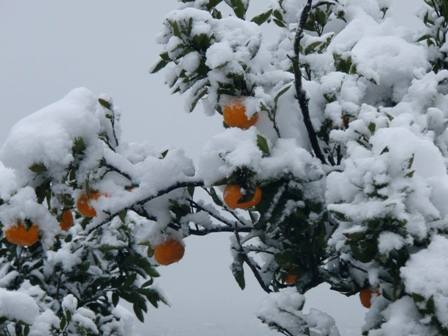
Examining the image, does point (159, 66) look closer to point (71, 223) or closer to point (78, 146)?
point (78, 146)

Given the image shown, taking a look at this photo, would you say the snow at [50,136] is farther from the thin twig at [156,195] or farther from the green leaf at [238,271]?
the green leaf at [238,271]

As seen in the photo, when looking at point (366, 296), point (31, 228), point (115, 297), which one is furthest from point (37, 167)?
point (115, 297)

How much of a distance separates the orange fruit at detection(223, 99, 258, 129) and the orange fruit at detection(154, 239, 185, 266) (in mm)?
450

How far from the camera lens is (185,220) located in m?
1.94

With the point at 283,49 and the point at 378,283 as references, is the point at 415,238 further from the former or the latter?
the point at 283,49

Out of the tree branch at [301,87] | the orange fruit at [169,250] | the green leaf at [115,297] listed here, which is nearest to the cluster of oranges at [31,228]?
the orange fruit at [169,250]

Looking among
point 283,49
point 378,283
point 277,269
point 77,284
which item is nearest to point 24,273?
point 77,284

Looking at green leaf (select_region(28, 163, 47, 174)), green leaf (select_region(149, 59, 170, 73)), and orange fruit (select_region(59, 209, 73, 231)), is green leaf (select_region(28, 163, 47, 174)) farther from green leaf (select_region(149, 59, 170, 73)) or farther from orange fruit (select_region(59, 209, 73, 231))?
green leaf (select_region(149, 59, 170, 73))

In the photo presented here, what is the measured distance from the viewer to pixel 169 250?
1.93m

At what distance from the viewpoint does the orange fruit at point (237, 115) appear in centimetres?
169

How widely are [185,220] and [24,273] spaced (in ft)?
5.28

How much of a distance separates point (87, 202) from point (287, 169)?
609 millimetres

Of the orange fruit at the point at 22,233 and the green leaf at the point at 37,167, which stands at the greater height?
the green leaf at the point at 37,167

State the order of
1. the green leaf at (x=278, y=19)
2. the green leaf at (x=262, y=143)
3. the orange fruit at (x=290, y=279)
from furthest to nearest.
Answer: the green leaf at (x=278, y=19)
the orange fruit at (x=290, y=279)
the green leaf at (x=262, y=143)
